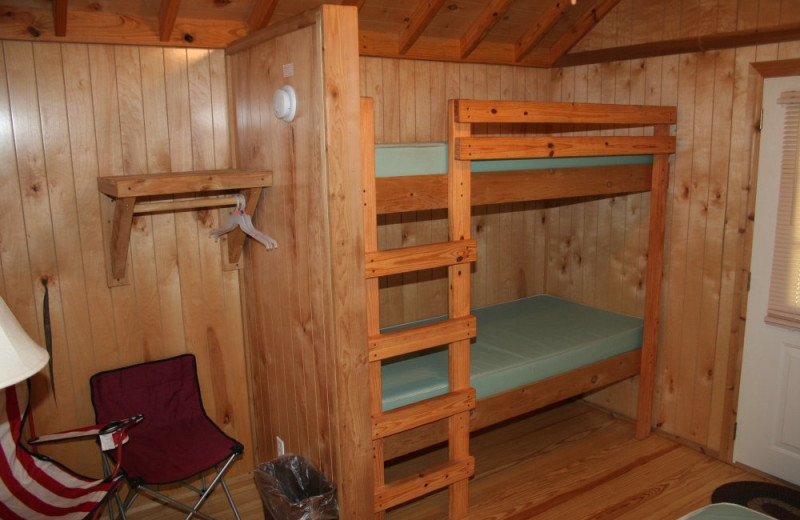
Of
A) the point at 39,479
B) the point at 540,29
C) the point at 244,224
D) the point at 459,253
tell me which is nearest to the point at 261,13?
the point at 244,224

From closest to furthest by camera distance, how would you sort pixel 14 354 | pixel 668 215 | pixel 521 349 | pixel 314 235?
pixel 14 354 < pixel 314 235 < pixel 521 349 < pixel 668 215

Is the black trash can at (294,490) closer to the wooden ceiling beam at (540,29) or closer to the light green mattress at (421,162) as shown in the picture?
the light green mattress at (421,162)

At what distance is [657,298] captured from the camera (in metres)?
3.46

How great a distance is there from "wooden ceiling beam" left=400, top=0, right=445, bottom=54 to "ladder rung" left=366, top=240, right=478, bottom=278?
1210 mm

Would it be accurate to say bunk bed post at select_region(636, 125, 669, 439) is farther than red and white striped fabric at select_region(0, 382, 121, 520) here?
Yes

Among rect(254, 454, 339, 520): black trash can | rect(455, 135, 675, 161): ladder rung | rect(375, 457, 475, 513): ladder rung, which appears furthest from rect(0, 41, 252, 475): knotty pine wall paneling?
rect(455, 135, 675, 161): ladder rung

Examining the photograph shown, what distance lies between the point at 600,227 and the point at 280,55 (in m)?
2.28

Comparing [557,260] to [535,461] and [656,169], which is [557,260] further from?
[535,461]

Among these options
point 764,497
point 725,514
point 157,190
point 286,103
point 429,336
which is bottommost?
point 764,497

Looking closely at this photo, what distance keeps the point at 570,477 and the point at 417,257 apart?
153 centimetres

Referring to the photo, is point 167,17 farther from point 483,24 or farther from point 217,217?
point 483,24

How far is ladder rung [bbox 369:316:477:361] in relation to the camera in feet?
7.97

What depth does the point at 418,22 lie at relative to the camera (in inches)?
125

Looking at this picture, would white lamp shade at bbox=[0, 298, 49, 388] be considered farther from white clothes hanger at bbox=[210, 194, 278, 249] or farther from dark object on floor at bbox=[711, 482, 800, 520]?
dark object on floor at bbox=[711, 482, 800, 520]
